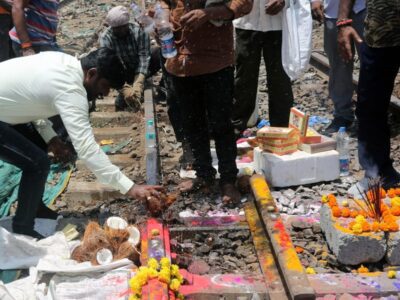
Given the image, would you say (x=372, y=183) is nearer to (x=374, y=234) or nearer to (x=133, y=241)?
(x=374, y=234)

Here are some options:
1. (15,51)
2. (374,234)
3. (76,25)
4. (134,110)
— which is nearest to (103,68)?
(374,234)

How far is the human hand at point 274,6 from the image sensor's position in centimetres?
A: 571

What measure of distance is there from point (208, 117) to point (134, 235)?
1396 mm

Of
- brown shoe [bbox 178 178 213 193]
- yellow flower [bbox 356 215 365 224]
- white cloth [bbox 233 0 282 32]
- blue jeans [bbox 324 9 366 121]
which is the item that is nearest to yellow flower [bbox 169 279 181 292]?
yellow flower [bbox 356 215 365 224]

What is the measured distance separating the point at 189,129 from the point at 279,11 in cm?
160

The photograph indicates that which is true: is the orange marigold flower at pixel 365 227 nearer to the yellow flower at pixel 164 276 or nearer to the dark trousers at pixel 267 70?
the yellow flower at pixel 164 276

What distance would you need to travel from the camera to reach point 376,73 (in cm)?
463

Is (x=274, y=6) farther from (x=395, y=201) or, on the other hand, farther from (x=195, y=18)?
(x=395, y=201)

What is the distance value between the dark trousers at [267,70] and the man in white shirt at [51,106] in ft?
7.58

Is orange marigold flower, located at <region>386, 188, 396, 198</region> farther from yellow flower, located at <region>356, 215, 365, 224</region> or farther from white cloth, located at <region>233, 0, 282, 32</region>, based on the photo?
white cloth, located at <region>233, 0, 282, 32</region>

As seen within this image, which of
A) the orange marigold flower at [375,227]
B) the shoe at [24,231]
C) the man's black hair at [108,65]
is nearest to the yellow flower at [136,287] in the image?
the shoe at [24,231]

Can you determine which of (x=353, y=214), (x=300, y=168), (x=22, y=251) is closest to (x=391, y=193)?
(x=353, y=214)

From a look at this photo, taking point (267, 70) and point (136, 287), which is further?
point (267, 70)

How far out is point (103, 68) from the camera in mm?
3998
